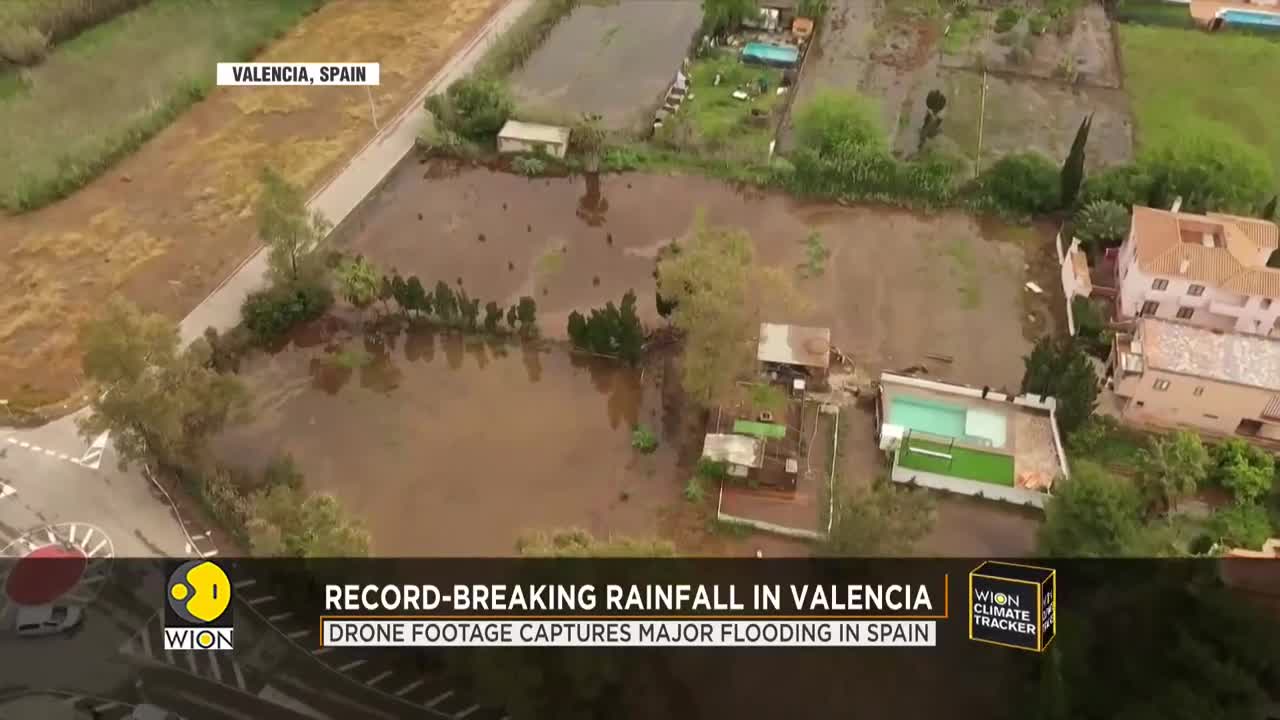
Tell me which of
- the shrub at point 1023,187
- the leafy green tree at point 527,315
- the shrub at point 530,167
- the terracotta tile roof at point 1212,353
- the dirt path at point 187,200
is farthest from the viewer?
the shrub at point 530,167

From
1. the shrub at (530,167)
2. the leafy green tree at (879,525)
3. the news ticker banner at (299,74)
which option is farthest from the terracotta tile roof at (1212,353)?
the news ticker banner at (299,74)

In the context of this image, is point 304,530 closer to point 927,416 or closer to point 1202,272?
point 927,416

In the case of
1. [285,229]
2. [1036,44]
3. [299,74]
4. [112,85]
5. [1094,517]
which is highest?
[1036,44]

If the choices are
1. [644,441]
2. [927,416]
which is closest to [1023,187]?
[927,416]

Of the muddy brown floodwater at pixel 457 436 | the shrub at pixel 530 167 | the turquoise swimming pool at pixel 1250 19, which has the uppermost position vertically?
the turquoise swimming pool at pixel 1250 19

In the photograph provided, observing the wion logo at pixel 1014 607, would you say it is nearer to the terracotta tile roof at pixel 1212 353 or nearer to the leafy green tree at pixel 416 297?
the terracotta tile roof at pixel 1212 353
